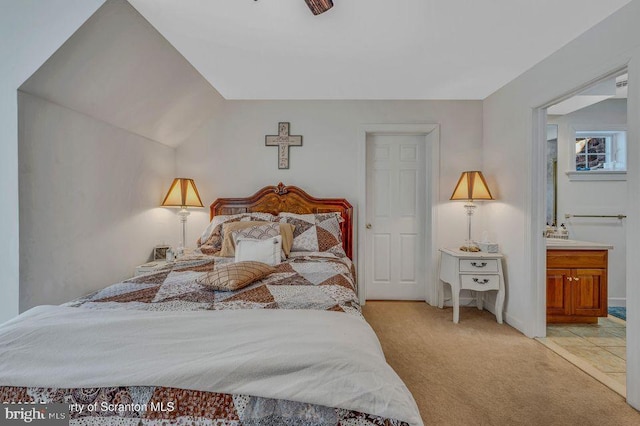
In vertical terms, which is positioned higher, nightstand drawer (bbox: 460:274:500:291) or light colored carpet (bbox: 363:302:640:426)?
nightstand drawer (bbox: 460:274:500:291)

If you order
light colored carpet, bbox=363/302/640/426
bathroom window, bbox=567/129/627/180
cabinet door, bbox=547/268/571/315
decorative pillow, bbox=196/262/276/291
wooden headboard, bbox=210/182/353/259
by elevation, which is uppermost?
bathroom window, bbox=567/129/627/180

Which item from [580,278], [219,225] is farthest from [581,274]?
[219,225]

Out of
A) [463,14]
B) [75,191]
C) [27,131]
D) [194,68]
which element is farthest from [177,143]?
[463,14]

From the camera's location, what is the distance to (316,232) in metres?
2.86

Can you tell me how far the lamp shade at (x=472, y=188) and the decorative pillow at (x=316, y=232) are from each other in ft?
4.41

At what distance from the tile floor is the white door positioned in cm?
137

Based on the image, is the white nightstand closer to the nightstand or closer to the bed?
the bed

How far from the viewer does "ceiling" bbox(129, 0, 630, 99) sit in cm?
184

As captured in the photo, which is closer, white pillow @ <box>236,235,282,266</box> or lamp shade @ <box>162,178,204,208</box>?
white pillow @ <box>236,235,282,266</box>

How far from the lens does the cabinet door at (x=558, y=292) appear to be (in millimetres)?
2814

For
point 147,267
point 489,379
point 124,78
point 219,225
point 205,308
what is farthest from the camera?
point 219,225

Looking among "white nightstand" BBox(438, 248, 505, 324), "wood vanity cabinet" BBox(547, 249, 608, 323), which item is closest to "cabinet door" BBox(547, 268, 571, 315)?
"wood vanity cabinet" BBox(547, 249, 608, 323)

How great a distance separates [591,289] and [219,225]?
3.62m

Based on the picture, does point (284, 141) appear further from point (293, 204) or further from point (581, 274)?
point (581, 274)
